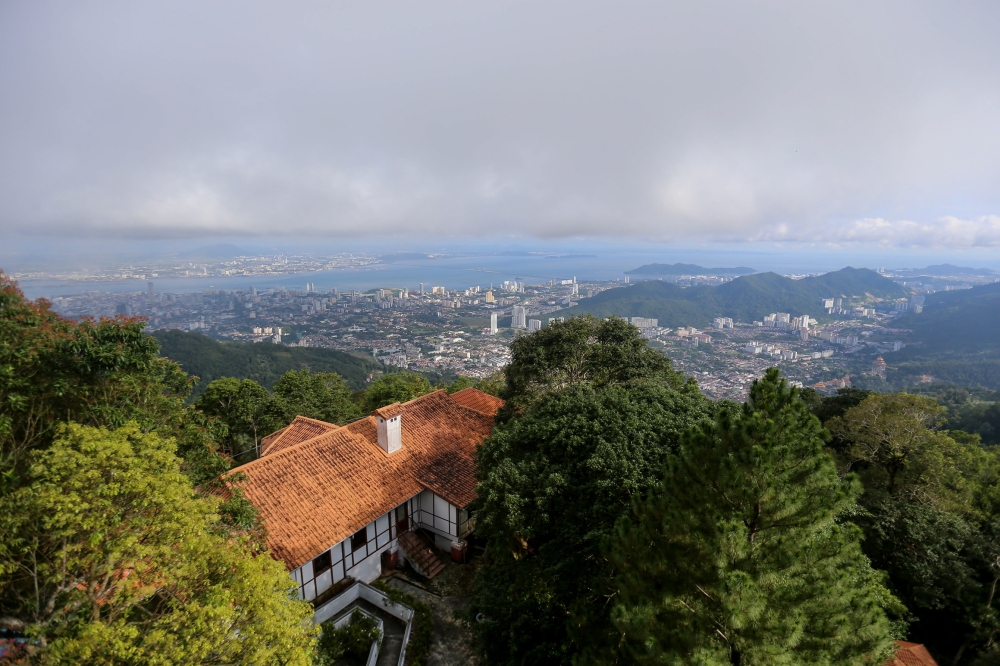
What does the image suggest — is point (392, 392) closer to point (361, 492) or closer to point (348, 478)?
point (348, 478)

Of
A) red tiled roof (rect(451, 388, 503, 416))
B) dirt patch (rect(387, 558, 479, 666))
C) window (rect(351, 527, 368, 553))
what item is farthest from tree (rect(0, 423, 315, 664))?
red tiled roof (rect(451, 388, 503, 416))

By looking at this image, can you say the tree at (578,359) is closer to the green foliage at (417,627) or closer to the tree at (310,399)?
the green foliage at (417,627)

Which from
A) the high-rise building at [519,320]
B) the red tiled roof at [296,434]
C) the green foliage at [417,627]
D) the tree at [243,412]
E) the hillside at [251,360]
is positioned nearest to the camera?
the green foliage at [417,627]

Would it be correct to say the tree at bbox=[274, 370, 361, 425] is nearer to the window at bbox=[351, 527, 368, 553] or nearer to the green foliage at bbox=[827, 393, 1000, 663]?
the window at bbox=[351, 527, 368, 553]

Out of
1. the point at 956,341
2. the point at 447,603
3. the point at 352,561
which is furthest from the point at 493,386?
the point at 956,341

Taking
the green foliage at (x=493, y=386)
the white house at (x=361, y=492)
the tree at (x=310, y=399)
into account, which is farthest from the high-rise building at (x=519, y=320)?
the white house at (x=361, y=492)

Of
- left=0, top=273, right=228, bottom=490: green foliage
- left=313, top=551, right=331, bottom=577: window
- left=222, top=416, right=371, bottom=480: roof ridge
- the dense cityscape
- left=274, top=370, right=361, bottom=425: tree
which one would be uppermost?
left=0, top=273, right=228, bottom=490: green foliage

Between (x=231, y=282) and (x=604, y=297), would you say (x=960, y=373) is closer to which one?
(x=604, y=297)
